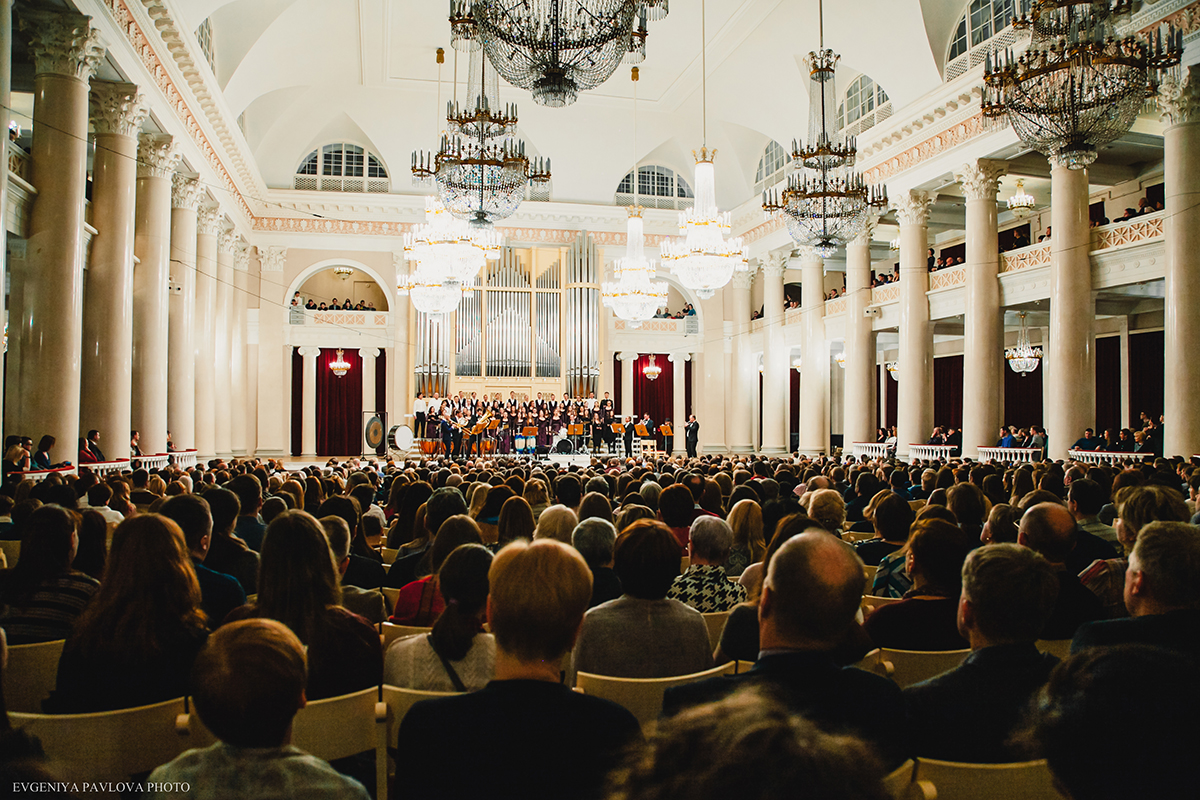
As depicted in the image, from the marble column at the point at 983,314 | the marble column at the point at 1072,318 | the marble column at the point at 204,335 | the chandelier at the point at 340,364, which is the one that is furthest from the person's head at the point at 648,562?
the chandelier at the point at 340,364

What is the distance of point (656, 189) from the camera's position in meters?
25.2

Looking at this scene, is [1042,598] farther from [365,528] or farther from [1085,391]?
[1085,391]

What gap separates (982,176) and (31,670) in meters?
15.7

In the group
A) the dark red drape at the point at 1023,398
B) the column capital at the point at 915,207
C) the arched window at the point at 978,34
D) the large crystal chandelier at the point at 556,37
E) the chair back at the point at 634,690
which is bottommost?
the chair back at the point at 634,690

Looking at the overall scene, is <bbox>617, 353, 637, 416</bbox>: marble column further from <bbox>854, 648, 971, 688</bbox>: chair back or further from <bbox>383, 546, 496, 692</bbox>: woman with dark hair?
<bbox>383, 546, 496, 692</bbox>: woman with dark hair

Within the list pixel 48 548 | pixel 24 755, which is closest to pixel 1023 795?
pixel 24 755

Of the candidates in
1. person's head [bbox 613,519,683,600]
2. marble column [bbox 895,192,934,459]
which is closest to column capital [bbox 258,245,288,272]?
marble column [bbox 895,192,934,459]

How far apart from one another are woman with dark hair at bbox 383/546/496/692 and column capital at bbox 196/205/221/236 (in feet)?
59.9

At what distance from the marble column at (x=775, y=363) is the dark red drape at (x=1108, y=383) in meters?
7.78

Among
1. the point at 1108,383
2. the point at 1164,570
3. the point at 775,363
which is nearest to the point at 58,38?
the point at 1164,570

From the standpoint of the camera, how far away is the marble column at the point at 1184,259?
10906 millimetres

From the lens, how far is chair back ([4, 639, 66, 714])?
105 inches

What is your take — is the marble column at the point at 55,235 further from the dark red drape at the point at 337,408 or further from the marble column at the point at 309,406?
the dark red drape at the point at 337,408

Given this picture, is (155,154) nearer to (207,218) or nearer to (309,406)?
(207,218)
